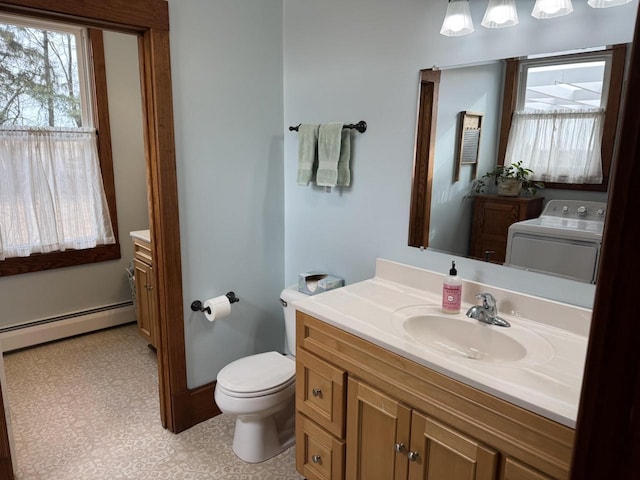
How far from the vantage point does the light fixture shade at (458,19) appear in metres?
1.62

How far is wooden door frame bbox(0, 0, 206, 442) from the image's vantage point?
5.87 feet

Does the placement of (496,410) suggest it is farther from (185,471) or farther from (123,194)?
(123,194)

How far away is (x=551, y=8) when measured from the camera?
141 centimetres

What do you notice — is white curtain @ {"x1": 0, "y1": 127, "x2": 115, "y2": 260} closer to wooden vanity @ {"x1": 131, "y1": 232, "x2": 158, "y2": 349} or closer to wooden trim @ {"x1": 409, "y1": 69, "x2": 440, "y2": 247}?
wooden vanity @ {"x1": 131, "y1": 232, "x2": 158, "y2": 349}

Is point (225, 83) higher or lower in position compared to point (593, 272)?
higher

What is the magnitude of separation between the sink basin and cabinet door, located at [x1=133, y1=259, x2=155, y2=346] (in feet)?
6.37

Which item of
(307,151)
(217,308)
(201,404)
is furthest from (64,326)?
(307,151)

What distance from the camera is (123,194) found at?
3.52 m

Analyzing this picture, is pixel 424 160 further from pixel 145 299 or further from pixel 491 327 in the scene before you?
pixel 145 299

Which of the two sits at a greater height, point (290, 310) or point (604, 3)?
point (604, 3)

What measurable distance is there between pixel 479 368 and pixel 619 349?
2.83 feet

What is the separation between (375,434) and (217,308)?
1100 millimetres

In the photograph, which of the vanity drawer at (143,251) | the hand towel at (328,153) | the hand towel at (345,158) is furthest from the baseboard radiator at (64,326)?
the hand towel at (345,158)

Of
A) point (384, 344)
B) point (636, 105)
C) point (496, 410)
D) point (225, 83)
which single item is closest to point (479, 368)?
point (496, 410)
